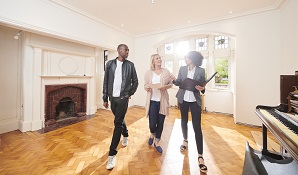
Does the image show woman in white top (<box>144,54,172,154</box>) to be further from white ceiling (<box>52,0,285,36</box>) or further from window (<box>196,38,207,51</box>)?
window (<box>196,38,207,51</box>)

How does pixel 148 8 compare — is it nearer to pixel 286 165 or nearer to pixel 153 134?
pixel 153 134

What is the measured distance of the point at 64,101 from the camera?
415 centimetres

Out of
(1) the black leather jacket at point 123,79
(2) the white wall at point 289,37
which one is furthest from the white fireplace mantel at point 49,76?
(2) the white wall at point 289,37

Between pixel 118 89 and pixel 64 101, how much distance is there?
317 cm

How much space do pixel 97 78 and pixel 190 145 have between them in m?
4.23

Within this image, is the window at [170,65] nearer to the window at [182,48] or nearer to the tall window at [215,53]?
the tall window at [215,53]

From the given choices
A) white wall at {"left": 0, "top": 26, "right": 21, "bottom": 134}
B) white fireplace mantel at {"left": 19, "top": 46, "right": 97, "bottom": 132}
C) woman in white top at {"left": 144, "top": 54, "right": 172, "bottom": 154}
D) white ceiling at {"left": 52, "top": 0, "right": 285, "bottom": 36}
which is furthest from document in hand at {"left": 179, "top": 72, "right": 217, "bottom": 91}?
white wall at {"left": 0, "top": 26, "right": 21, "bottom": 134}

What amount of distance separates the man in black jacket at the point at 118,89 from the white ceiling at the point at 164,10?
216 centimetres

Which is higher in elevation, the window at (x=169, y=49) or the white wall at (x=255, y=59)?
the window at (x=169, y=49)

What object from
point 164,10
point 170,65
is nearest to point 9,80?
point 164,10

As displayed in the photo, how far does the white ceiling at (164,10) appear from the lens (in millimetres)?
3281

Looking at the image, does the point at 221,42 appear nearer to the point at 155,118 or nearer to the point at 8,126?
the point at 155,118

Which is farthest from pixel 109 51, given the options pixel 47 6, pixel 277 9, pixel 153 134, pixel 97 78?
pixel 277 9

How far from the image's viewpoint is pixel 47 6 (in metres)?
3.07
